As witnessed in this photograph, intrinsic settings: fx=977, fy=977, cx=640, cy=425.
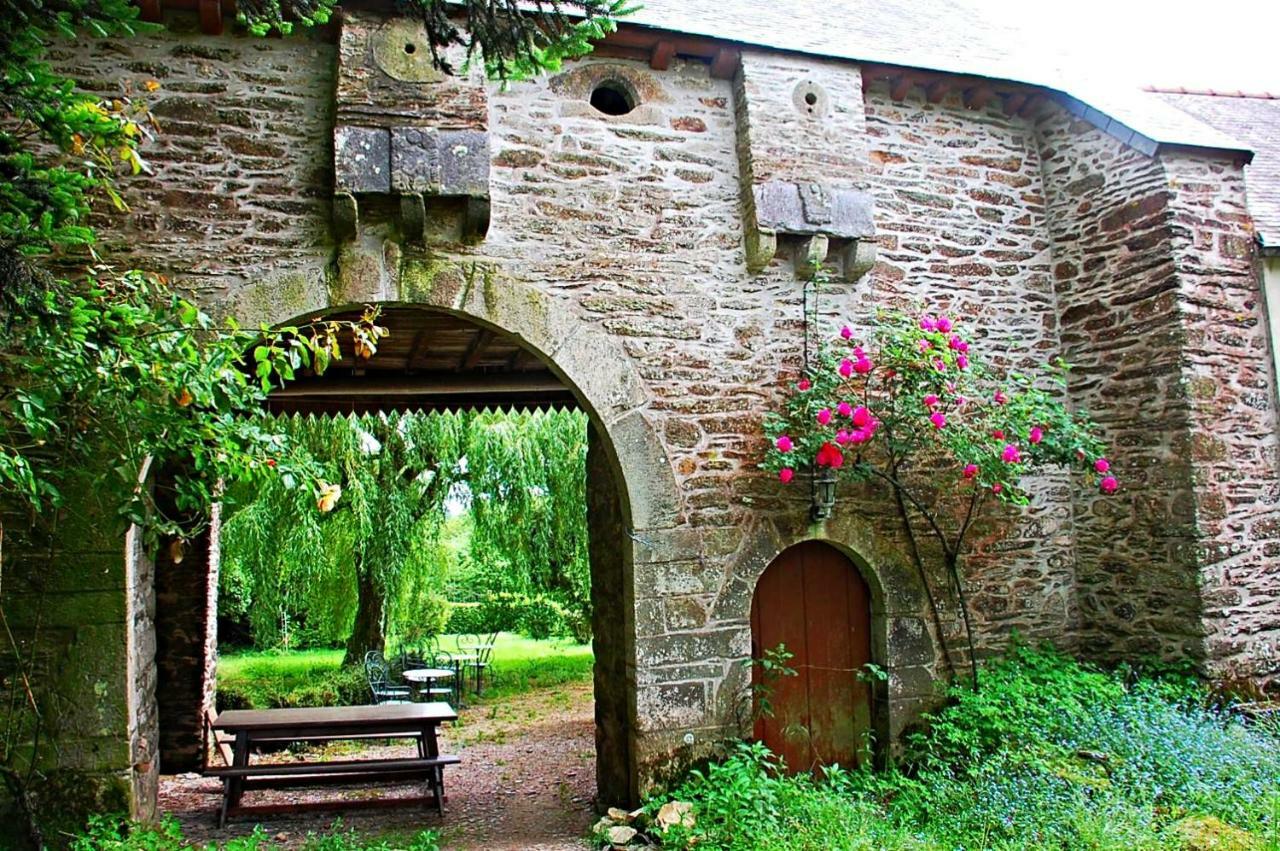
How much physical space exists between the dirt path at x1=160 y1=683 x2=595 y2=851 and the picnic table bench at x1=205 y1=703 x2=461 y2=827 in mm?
144

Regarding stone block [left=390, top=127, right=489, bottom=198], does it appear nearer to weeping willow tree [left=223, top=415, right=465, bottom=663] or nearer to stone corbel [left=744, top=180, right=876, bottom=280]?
stone corbel [left=744, top=180, right=876, bottom=280]

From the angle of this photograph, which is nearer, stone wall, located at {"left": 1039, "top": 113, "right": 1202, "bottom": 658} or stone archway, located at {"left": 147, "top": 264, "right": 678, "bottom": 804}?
stone archway, located at {"left": 147, "top": 264, "right": 678, "bottom": 804}

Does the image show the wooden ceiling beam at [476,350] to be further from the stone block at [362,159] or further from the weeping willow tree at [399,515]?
the weeping willow tree at [399,515]

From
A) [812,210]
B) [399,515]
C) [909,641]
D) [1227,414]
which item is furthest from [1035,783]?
[399,515]

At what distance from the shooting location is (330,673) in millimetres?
11555

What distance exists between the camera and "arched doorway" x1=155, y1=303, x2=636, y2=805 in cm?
600

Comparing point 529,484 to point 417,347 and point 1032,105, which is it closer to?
point 417,347

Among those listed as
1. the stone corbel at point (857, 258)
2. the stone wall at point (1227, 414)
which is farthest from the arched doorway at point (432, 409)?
the stone wall at point (1227, 414)

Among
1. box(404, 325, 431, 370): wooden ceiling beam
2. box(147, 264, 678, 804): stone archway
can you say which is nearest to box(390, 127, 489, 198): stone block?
box(147, 264, 678, 804): stone archway

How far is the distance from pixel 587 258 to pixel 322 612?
22.8 feet

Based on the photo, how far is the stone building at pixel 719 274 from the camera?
4848 mm

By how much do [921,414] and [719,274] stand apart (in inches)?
53.9

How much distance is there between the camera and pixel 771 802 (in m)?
4.75

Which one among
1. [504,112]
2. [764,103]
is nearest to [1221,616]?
[764,103]
